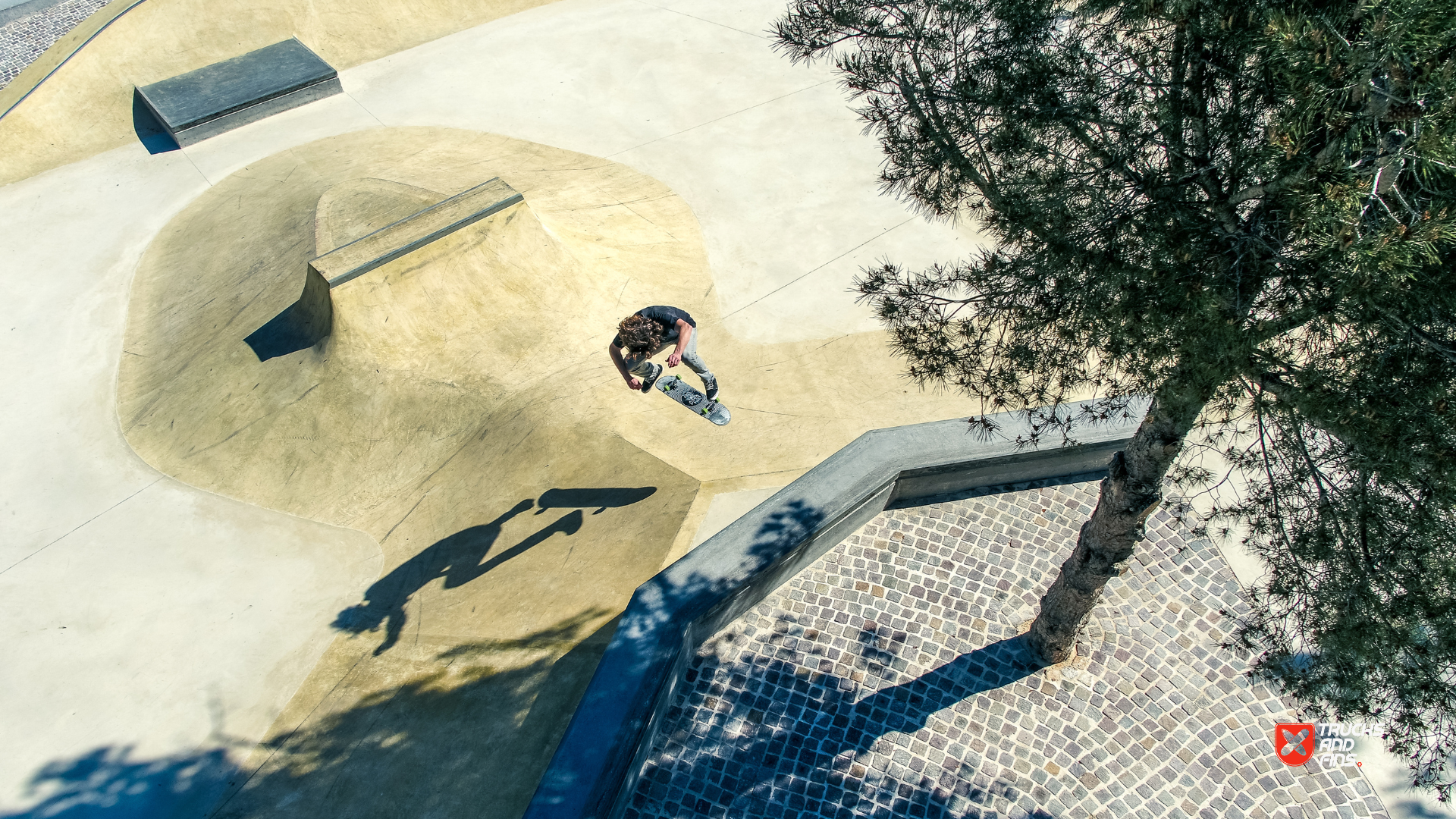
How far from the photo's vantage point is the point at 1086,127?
484 cm

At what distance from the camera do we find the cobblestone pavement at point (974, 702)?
22.3 feet

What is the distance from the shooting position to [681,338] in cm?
844

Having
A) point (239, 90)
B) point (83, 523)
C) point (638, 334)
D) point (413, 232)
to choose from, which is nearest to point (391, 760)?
point (638, 334)

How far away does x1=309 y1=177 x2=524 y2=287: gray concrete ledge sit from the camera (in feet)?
36.0

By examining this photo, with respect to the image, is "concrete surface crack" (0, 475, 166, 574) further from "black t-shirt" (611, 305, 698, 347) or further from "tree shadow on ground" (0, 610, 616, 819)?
"black t-shirt" (611, 305, 698, 347)

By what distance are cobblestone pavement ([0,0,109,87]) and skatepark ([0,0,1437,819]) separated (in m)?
4.38

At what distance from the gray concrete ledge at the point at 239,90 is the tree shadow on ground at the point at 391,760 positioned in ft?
42.5

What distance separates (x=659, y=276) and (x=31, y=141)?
43.0 feet

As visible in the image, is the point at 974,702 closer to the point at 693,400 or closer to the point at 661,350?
the point at 693,400

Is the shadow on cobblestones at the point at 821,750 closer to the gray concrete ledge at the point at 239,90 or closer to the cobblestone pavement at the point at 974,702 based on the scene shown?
the cobblestone pavement at the point at 974,702

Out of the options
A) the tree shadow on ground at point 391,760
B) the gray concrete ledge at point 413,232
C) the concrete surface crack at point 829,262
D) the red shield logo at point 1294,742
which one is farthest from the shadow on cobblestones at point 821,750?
the gray concrete ledge at point 413,232

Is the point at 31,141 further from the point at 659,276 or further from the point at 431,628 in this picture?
the point at 431,628

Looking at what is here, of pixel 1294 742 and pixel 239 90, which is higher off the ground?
pixel 239 90

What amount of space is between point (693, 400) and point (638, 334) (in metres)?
1.67
